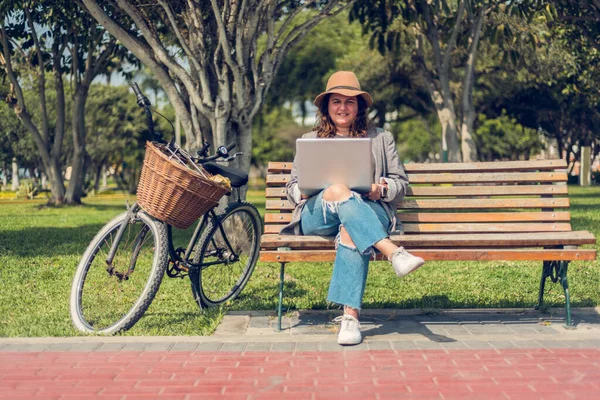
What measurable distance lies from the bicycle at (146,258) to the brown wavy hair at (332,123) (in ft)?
2.06

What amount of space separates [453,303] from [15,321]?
3.17 metres

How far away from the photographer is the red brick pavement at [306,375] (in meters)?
4.00

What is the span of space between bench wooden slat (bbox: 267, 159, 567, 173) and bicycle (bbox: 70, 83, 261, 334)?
413 mm

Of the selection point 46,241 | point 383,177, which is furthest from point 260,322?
point 46,241

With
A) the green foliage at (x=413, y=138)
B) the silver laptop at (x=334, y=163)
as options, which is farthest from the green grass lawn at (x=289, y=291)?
the green foliage at (x=413, y=138)

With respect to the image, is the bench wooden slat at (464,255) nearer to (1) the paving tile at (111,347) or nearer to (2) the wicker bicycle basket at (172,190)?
(2) the wicker bicycle basket at (172,190)

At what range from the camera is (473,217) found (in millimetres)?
6051

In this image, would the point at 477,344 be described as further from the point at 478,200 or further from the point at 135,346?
the point at 135,346

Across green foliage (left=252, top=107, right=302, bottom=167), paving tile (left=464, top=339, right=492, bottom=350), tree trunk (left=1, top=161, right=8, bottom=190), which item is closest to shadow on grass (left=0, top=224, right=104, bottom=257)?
paving tile (left=464, top=339, right=492, bottom=350)

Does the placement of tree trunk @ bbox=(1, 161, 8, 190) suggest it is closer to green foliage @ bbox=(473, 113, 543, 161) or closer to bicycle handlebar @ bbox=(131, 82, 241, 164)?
green foliage @ bbox=(473, 113, 543, 161)

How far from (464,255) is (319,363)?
1.30 meters

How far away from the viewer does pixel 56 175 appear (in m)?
25.2

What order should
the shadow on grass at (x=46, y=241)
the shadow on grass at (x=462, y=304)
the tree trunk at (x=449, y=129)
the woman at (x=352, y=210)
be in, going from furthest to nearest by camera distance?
the tree trunk at (x=449, y=129), the shadow on grass at (x=46, y=241), the shadow on grass at (x=462, y=304), the woman at (x=352, y=210)

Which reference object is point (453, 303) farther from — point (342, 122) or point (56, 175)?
point (56, 175)
